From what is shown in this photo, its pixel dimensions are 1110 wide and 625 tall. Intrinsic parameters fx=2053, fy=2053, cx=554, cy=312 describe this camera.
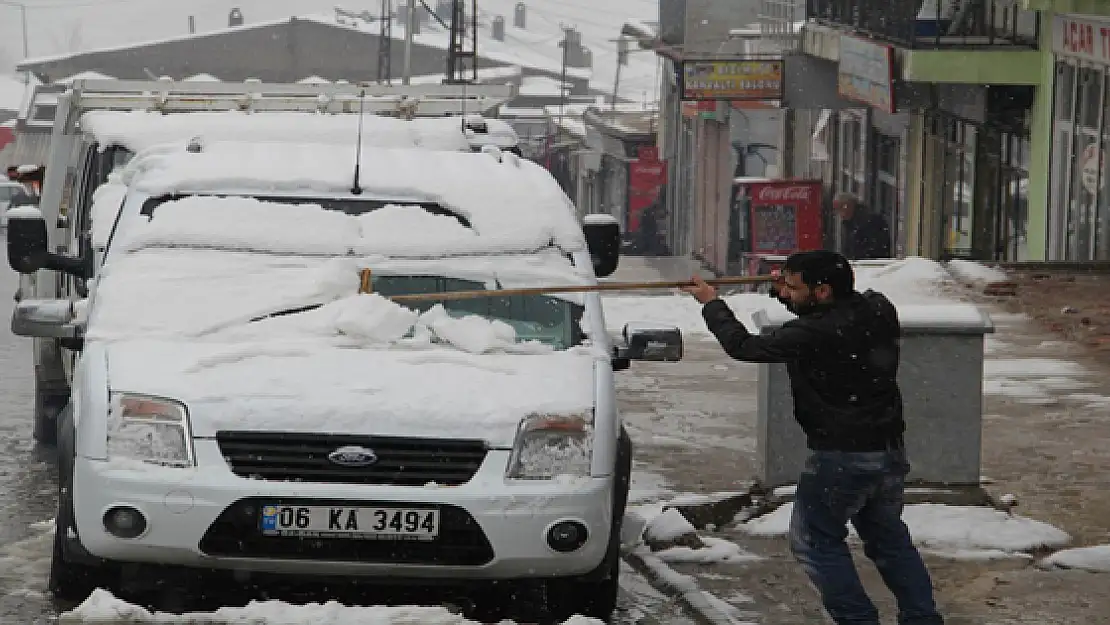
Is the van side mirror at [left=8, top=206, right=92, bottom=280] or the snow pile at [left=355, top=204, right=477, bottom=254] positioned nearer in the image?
the snow pile at [left=355, top=204, right=477, bottom=254]

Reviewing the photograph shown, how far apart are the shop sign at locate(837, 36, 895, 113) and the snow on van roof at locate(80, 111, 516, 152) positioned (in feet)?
48.9

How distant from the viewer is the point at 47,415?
436 inches

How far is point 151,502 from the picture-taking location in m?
6.62

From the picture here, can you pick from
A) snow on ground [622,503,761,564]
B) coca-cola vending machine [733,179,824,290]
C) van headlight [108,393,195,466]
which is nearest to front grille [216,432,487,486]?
van headlight [108,393,195,466]

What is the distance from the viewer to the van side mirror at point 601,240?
29.5ft

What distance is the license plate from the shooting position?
6.64 m

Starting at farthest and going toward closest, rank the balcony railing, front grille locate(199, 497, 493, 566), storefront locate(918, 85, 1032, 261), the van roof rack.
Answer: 1. storefront locate(918, 85, 1032, 261)
2. the balcony railing
3. the van roof rack
4. front grille locate(199, 497, 493, 566)

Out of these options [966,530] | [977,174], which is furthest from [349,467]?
[977,174]

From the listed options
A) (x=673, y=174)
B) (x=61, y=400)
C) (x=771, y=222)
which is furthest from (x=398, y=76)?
(x=61, y=400)

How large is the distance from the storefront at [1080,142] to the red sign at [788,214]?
962 cm

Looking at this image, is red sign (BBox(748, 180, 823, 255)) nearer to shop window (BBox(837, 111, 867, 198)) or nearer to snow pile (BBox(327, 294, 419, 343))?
shop window (BBox(837, 111, 867, 198))

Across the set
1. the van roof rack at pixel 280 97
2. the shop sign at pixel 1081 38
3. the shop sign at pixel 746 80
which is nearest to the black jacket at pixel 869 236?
the shop sign at pixel 746 80

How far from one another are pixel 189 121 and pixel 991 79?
14522 millimetres

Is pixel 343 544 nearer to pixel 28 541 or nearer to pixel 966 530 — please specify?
pixel 28 541
